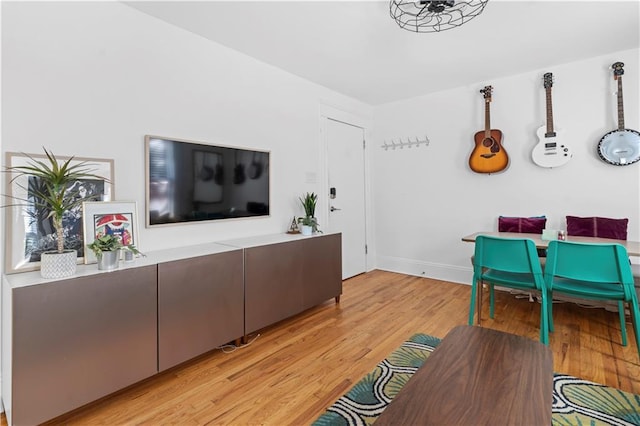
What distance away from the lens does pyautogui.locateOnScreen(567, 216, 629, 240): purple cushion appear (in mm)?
2896

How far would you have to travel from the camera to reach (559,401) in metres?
1.74

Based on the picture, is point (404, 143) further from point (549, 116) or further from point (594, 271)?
point (594, 271)

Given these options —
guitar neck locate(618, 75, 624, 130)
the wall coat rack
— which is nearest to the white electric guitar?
guitar neck locate(618, 75, 624, 130)

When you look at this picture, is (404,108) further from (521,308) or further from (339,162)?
(521,308)

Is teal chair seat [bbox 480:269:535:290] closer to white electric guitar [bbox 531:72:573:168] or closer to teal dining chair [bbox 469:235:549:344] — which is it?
teal dining chair [bbox 469:235:549:344]

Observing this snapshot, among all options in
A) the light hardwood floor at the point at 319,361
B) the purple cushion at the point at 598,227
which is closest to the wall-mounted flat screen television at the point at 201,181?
the light hardwood floor at the point at 319,361

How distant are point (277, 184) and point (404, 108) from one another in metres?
2.32

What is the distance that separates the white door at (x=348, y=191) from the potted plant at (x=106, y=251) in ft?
8.32

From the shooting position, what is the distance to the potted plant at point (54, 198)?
1.59m

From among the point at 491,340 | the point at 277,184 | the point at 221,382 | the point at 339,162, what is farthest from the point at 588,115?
the point at 221,382

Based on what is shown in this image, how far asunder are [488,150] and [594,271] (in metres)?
1.96

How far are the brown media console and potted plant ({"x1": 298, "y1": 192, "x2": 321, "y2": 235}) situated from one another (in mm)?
470

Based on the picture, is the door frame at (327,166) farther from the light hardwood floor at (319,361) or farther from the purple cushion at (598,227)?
the purple cushion at (598,227)

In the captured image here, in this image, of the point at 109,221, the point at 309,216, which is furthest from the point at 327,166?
the point at 109,221
